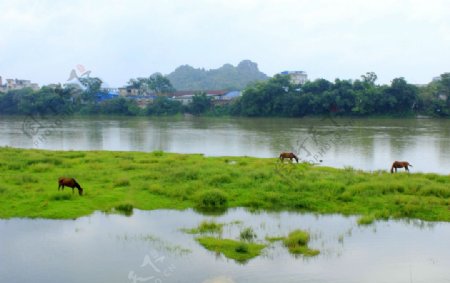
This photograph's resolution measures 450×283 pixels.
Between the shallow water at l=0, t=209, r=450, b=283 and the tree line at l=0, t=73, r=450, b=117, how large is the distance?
53.8m

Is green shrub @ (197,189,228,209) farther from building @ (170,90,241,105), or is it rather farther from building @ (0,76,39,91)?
building @ (0,76,39,91)

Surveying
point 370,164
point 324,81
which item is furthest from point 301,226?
point 324,81

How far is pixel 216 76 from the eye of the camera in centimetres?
15175

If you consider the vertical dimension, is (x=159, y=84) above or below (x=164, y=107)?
above

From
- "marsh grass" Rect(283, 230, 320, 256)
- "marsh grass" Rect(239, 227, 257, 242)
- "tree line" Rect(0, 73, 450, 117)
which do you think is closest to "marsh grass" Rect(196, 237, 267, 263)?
"marsh grass" Rect(239, 227, 257, 242)

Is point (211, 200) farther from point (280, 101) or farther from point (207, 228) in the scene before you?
point (280, 101)

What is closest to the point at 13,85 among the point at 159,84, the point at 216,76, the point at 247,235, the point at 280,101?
the point at 159,84

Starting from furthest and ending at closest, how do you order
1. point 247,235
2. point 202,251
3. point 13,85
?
point 13,85 < point 247,235 < point 202,251

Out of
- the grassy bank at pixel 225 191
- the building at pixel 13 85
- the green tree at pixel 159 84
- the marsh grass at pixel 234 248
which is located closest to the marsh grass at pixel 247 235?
the marsh grass at pixel 234 248

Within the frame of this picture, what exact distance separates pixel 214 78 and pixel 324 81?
83.6 m

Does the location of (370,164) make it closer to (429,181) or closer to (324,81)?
(429,181)

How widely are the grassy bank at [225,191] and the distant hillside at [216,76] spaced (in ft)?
391

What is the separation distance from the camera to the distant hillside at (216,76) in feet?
467

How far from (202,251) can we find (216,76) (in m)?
144
